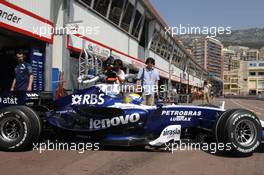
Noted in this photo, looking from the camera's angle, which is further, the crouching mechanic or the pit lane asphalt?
the crouching mechanic

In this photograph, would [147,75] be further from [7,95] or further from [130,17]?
[130,17]

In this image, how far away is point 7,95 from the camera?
5.71m

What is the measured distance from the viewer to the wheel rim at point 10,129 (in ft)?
17.4

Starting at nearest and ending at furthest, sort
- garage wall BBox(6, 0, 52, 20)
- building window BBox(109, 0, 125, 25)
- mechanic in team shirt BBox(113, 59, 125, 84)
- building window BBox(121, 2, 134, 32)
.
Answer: mechanic in team shirt BBox(113, 59, 125, 84) → garage wall BBox(6, 0, 52, 20) → building window BBox(109, 0, 125, 25) → building window BBox(121, 2, 134, 32)

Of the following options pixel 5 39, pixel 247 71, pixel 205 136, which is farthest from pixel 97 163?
pixel 247 71

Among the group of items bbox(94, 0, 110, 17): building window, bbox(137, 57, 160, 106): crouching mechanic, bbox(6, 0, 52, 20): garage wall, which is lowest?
bbox(137, 57, 160, 106): crouching mechanic

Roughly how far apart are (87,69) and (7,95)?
23.3 feet

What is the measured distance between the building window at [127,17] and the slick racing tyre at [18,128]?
15402 mm

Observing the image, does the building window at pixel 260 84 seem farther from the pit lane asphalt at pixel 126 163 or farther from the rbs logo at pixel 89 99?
the rbs logo at pixel 89 99

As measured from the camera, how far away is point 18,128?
5367 millimetres

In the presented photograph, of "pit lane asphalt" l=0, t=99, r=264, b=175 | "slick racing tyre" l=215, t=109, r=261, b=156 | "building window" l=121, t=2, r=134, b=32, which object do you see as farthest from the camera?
"building window" l=121, t=2, r=134, b=32

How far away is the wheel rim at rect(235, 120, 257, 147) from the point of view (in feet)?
16.4

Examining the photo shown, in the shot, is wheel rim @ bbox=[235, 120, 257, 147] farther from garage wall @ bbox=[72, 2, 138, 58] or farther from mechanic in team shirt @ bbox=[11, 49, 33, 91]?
garage wall @ bbox=[72, 2, 138, 58]

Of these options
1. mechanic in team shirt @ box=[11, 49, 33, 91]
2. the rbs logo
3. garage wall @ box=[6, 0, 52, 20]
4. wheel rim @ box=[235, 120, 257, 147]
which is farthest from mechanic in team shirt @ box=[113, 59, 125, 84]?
garage wall @ box=[6, 0, 52, 20]
